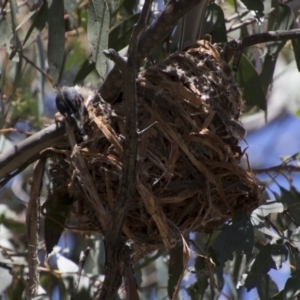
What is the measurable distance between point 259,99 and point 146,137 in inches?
30.1

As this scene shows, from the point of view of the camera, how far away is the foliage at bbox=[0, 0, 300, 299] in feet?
8.34

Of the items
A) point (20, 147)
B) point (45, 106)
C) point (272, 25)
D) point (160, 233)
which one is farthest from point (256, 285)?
point (45, 106)

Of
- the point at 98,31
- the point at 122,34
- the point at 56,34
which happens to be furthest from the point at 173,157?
the point at 122,34

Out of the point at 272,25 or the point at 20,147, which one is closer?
the point at 20,147

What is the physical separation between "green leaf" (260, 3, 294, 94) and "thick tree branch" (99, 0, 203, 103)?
544 mm

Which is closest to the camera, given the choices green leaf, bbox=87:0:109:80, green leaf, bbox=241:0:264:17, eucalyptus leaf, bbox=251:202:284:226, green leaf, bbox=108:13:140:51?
green leaf, bbox=87:0:109:80

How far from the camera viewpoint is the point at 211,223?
267 cm

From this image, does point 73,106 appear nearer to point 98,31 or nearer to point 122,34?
point 98,31

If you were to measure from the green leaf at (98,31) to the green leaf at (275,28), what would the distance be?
642mm

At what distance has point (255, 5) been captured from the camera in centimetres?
255

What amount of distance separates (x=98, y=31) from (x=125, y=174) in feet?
1.98

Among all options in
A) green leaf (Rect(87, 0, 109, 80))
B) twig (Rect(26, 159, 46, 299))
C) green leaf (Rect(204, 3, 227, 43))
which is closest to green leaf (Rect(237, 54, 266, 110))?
green leaf (Rect(204, 3, 227, 43))

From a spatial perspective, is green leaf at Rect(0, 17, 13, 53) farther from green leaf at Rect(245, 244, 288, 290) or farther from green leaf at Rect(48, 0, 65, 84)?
green leaf at Rect(245, 244, 288, 290)

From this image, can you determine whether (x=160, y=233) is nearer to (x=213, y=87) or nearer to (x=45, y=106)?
(x=213, y=87)
